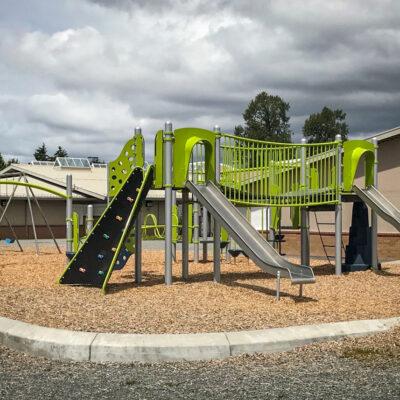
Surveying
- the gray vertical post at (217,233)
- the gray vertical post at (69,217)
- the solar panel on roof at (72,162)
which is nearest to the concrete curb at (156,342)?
the gray vertical post at (217,233)

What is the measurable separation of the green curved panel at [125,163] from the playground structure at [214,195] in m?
0.02

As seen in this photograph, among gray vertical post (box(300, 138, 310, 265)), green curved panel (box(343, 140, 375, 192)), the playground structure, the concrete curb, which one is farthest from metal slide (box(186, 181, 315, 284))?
green curved panel (box(343, 140, 375, 192))

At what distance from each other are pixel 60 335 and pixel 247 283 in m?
5.42

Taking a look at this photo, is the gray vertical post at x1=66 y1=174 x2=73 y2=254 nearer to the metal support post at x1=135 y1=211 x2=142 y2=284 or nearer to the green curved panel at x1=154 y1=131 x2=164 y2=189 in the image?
the metal support post at x1=135 y1=211 x2=142 y2=284

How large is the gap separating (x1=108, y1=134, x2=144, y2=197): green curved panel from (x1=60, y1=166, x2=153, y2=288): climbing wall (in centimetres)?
31

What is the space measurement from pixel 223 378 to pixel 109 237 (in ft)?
18.6

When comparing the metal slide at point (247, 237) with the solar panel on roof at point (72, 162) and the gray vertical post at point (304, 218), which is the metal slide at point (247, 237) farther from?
the solar panel on roof at point (72, 162)

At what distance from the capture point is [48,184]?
36.0 metres

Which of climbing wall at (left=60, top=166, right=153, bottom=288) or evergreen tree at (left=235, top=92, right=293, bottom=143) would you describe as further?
evergreen tree at (left=235, top=92, right=293, bottom=143)

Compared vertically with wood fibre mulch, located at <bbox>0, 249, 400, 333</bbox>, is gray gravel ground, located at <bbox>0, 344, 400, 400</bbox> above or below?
below

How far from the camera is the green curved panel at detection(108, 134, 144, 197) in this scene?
10992 mm

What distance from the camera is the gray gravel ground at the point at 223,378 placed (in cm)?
467

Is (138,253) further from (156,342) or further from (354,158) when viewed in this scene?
(156,342)

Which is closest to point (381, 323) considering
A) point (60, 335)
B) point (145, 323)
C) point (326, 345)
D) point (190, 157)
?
point (326, 345)
